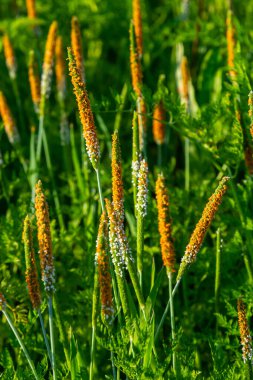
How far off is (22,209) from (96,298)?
0.72m

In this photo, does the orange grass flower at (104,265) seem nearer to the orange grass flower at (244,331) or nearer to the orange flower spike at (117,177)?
the orange flower spike at (117,177)

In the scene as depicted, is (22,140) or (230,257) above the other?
(22,140)

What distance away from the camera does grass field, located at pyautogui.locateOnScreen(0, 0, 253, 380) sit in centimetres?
143

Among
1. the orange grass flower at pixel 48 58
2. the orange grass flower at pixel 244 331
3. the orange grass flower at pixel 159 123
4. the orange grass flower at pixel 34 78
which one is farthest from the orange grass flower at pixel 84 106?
the orange grass flower at pixel 34 78

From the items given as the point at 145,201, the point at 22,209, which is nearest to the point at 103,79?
the point at 22,209

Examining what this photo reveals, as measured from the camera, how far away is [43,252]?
1395 mm

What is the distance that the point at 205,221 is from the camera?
4.57ft

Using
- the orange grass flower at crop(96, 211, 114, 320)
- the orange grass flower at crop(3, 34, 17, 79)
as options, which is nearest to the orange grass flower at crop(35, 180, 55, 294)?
the orange grass flower at crop(96, 211, 114, 320)

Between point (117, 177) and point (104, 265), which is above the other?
point (117, 177)

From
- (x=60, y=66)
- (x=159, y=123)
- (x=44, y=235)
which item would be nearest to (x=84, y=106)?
(x=44, y=235)

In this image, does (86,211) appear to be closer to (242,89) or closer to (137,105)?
(137,105)

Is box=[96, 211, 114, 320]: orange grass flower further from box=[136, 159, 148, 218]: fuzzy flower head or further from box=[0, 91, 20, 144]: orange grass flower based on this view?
box=[0, 91, 20, 144]: orange grass flower

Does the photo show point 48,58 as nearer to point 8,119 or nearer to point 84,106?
point 8,119

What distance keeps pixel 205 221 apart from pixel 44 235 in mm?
343
